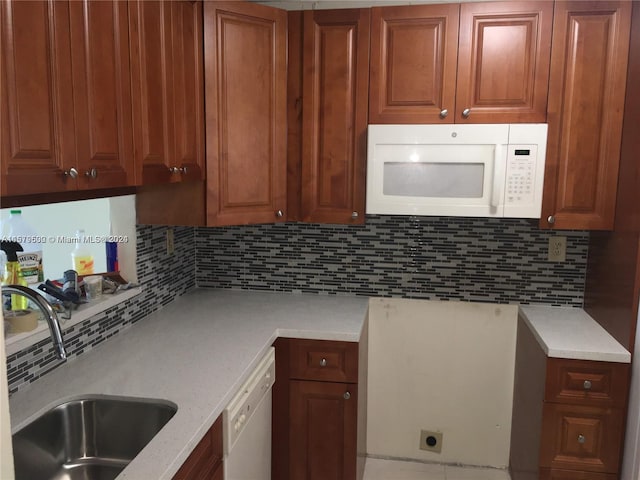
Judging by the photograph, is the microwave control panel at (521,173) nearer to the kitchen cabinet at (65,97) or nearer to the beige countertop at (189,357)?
the beige countertop at (189,357)

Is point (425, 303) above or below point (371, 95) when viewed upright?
below

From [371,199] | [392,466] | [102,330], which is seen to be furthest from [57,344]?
[392,466]

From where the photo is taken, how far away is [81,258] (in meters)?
2.03

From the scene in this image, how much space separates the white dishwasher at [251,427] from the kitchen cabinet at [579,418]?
41.9 inches

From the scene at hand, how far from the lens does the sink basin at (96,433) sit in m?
1.46

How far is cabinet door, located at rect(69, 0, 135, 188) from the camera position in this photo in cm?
128

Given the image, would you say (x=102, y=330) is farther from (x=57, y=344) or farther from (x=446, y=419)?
(x=446, y=419)

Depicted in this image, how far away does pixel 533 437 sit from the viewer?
87.3 inches

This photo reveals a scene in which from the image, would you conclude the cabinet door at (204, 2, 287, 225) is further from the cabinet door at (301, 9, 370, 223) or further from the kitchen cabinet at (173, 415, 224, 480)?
the kitchen cabinet at (173, 415, 224, 480)

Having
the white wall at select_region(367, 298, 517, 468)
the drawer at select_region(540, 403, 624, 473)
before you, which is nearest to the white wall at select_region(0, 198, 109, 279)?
the white wall at select_region(367, 298, 517, 468)

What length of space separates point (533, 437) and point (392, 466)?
0.79 metres

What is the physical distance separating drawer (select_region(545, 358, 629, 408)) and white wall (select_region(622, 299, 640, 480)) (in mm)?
35

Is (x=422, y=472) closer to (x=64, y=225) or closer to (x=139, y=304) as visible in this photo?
(x=139, y=304)

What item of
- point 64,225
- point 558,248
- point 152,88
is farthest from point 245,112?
point 558,248
